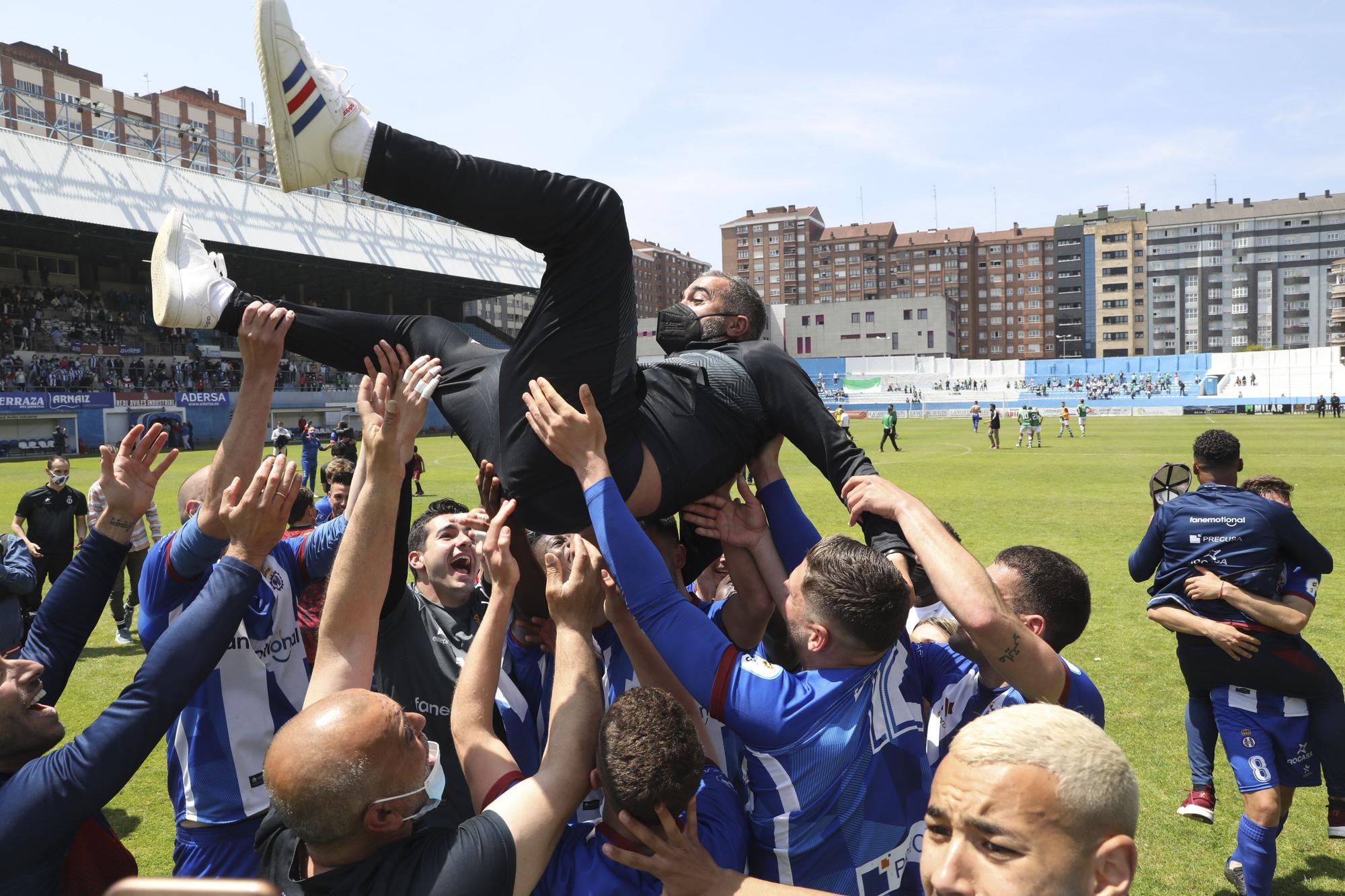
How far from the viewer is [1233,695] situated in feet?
14.6

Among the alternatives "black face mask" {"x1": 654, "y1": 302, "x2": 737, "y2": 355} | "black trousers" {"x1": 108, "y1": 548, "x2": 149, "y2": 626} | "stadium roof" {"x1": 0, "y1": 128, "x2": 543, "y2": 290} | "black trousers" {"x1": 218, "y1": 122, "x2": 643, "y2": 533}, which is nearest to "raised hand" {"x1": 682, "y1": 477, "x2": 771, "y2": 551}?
"black trousers" {"x1": 218, "y1": 122, "x2": 643, "y2": 533}

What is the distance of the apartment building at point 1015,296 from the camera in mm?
102812

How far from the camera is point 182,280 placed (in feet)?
9.55

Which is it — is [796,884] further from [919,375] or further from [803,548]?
[919,375]

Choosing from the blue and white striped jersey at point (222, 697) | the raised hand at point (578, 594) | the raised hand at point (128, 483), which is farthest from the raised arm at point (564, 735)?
the raised hand at point (128, 483)

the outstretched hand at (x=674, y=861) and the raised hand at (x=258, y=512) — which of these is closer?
the outstretched hand at (x=674, y=861)

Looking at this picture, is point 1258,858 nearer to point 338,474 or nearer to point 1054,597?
point 1054,597

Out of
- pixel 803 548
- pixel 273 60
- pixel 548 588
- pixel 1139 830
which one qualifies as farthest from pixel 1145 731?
pixel 273 60

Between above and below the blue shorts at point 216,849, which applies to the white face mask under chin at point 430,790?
above

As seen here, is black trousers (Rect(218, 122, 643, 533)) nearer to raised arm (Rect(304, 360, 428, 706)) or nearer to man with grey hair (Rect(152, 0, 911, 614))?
man with grey hair (Rect(152, 0, 911, 614))

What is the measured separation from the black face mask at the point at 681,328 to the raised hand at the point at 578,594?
96 cm

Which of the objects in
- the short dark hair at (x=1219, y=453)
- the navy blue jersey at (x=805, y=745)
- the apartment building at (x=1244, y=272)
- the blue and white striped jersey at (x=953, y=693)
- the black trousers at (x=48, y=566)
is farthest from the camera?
the apartment building at (x=1244, y=272)

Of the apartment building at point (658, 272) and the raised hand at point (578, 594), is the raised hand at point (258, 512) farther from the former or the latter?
the apartment building at point (658, 272)

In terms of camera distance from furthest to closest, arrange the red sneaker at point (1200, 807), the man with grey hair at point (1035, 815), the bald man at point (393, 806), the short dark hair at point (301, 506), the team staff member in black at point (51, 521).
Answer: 1. the team staff member in black at point (51, 521)
2. the short dark hair at point (301, 506)
3. the red sneaker at point (1200, 807)
4. the bald man at point (393, 806)
5. the man with grey hair at point (1035, 815)
